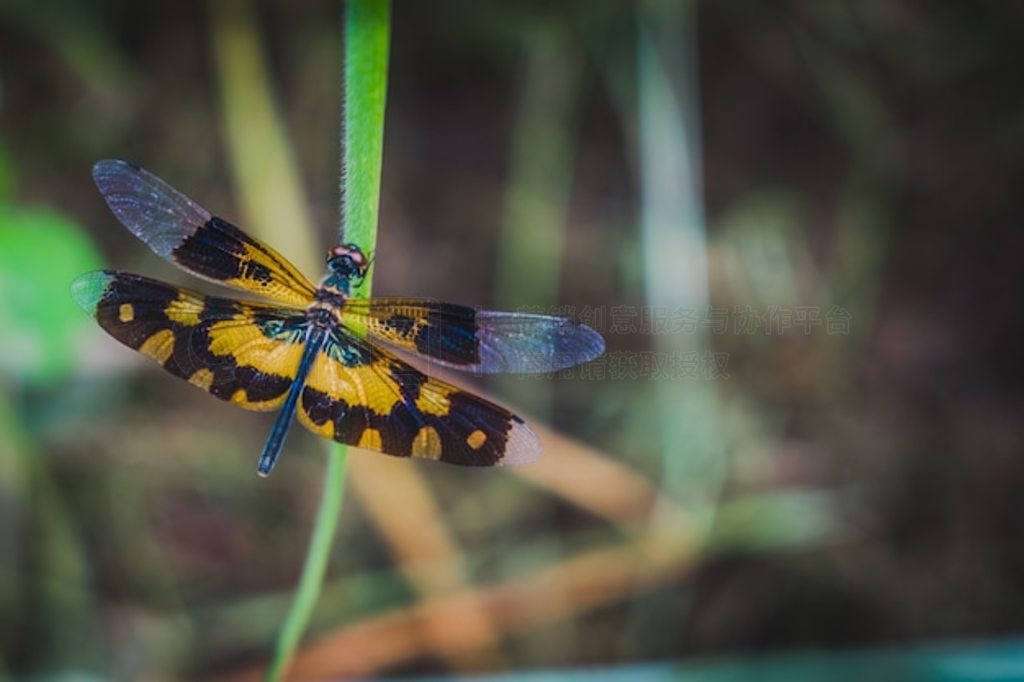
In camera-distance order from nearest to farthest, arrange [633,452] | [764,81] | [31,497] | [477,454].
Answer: [477,454] → [31,497] → [633,452] → [764,81]

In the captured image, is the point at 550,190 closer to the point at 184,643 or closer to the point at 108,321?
the point at 184,643

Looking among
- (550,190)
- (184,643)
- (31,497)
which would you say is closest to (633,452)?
(550,190)

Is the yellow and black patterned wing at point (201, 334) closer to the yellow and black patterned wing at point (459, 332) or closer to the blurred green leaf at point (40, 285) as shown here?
the yellow and black patterned wing at point (459, 332)

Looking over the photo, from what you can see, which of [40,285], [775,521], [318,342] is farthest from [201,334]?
[775,521]

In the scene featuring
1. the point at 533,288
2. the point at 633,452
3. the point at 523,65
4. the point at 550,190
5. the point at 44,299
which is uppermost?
the point at 523,65

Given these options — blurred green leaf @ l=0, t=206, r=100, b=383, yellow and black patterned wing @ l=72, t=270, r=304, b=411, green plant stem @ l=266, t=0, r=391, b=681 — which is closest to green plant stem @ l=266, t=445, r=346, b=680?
green plant stem @ l=266, t=0, r=391, b=681

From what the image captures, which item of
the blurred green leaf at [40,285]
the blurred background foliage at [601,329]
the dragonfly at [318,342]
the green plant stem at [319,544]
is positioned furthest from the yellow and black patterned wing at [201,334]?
the blurred background foliage at [601,329]

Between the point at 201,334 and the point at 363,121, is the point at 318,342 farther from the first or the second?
the point at 363,121
